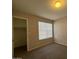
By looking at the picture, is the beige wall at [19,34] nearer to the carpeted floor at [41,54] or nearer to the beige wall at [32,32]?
the beige wall at [32,32]

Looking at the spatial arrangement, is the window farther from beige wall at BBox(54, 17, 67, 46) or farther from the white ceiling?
the white ceiling

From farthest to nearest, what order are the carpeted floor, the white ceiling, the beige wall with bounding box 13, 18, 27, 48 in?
the beige wall with bounding box 13, 18, 27, 48
the carpeted floor
the white ceiling

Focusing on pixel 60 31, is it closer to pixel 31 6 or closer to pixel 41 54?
pixel 41 54

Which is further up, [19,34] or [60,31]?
[60,31]

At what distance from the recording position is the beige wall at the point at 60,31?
22.5 feet

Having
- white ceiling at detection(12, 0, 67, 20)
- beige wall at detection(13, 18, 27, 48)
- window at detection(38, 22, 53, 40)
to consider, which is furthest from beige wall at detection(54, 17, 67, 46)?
beige wall at detection(13, 18, 27, 48)

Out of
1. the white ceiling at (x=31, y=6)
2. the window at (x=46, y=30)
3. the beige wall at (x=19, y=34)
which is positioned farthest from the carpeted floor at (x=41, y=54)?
the white ceiling at (x=31, y=6)

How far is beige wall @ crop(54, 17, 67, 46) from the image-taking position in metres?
6.87

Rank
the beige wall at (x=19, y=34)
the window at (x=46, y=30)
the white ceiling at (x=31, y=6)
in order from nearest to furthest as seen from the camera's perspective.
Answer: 1. the white ceiling at (x=31, y=6)
2. the beige wall at (x=19, y=34)
3. the window at (x=46, y=30)

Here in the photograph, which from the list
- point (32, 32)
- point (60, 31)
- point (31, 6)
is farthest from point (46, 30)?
point (31, 6)

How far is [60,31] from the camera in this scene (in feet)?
24.2

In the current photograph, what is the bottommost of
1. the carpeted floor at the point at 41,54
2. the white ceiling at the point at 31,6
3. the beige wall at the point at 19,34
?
the carpeted floor at the point at 41,54
